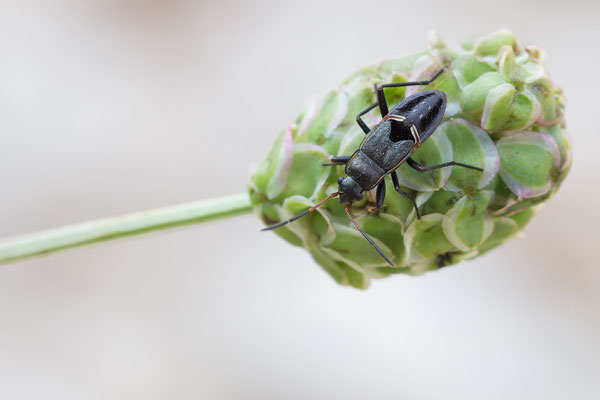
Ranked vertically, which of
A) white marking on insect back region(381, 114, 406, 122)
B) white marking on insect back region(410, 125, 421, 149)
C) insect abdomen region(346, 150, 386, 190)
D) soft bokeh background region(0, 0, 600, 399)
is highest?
white marking on insect back region(381, 114, 406, 122)

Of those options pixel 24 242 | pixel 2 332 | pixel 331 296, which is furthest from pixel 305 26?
pixel 24 242

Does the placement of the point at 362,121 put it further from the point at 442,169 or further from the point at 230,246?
the point at 230,246

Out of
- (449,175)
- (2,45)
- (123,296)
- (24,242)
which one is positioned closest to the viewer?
(449,175)

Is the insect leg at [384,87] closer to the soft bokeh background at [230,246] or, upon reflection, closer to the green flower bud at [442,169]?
the green flower bud at [442,169]

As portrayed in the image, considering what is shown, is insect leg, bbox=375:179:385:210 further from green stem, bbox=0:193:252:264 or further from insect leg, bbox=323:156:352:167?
green stem, bbox=0:193:252:264

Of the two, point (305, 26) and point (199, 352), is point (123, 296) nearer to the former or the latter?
point (199, 352)

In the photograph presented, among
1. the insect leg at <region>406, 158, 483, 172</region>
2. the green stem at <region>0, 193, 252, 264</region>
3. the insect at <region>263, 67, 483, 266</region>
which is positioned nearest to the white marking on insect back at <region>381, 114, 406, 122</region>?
the insect at <region>263, 67, 483, 266</region>
